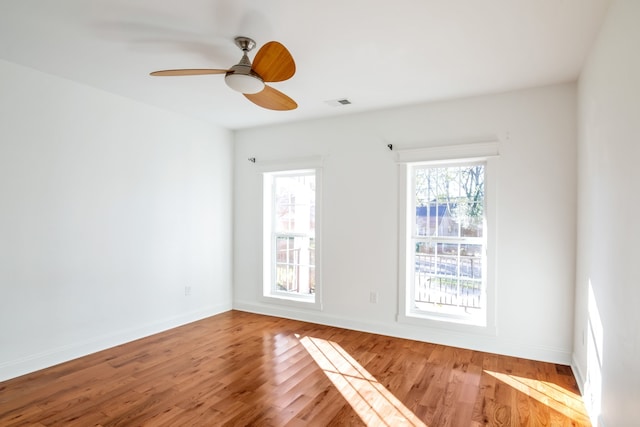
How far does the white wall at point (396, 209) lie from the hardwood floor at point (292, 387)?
16.1 inches

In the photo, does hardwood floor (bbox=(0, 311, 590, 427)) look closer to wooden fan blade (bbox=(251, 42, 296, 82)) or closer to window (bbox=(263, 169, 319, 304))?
window (bbox=(263, 169, 319, 304))

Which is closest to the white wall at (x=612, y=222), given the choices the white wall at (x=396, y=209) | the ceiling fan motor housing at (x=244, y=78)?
the white wall at (x=396, y=209)

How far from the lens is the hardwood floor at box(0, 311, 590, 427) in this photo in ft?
7.61

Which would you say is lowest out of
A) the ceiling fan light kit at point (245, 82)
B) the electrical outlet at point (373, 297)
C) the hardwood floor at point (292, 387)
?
the hardwood floor at point (292, 387)

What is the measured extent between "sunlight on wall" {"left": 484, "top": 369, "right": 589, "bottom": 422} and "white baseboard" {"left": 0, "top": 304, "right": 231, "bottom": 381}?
11.4 ft

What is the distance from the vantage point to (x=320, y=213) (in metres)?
4.41

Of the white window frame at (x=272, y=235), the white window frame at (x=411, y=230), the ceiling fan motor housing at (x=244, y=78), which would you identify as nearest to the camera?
the ceiling fan motor housing at (x=244, y=78)

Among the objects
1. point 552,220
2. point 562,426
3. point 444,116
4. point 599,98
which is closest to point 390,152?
point 444,116

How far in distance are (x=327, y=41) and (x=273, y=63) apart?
0.51 metres

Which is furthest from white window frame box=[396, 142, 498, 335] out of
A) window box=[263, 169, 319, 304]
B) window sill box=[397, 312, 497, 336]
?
window box=[263, 169, 319, 304]

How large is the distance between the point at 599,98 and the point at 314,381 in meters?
2.91

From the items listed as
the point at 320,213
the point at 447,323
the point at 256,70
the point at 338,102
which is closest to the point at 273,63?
the point at 256,70

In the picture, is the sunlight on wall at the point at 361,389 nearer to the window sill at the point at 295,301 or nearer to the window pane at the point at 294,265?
the window sill at the point at 295,301

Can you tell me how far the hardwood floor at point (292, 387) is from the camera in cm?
232
